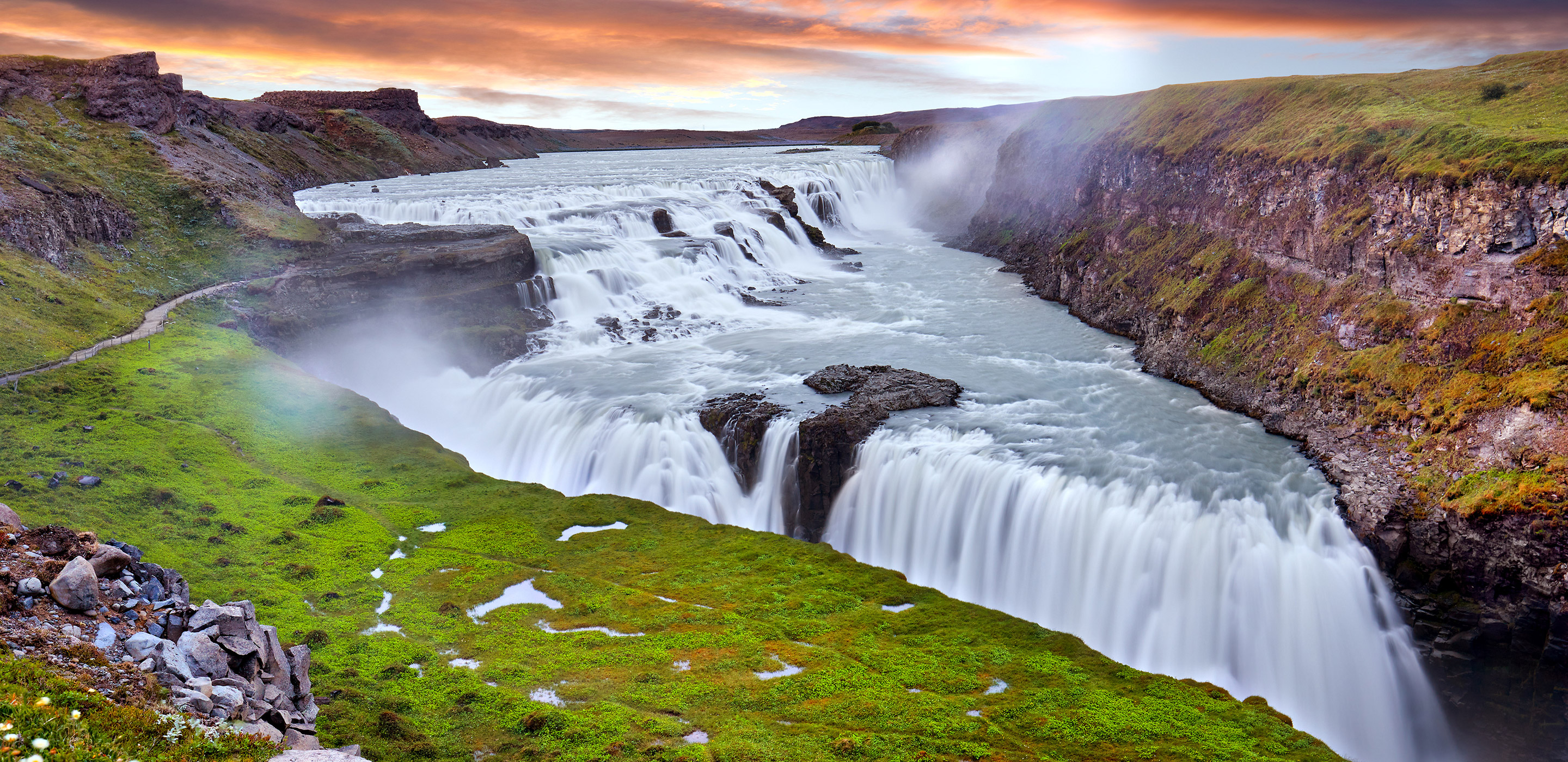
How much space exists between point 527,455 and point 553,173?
77.4m

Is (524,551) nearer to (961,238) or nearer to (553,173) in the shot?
(961,238)

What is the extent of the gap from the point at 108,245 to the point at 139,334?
11.7 m

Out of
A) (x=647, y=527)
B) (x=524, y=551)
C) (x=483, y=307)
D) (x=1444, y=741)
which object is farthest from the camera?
(x=483, y=307)

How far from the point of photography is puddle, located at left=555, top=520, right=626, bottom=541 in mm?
22500

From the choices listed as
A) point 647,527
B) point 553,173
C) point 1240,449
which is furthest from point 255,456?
point 553,173

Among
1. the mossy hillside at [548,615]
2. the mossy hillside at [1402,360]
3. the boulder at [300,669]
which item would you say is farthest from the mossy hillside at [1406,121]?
the boulder at [300,669]

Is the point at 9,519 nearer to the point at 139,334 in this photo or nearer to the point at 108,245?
the point at 139,334

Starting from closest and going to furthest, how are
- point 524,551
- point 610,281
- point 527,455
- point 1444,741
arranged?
point 1444,741 → point 524,551 → point 527,455 → point 610,281

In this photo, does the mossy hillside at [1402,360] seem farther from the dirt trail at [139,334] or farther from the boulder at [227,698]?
the dirt trail at [139,334]

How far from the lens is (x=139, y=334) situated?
32656mm

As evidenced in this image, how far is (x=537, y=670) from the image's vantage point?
15664 millimetres

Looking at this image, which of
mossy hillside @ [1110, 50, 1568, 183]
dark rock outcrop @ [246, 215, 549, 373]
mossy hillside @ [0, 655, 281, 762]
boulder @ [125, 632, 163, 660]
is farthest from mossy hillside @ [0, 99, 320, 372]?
mossy hillside @ [1110, 50, 1568, 183]

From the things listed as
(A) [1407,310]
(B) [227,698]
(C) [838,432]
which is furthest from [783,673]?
(A) [1407,310]

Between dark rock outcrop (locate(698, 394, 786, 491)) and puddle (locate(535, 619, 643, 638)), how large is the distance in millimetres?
9946
